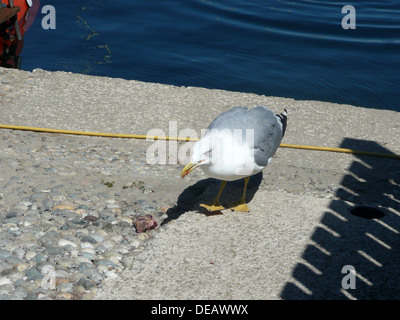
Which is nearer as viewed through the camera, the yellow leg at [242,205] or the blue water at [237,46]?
the yellow leg at [242,205]

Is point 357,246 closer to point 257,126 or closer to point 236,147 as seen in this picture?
point 236,147

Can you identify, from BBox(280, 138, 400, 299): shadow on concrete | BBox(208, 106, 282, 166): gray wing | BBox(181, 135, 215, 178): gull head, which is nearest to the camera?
BBox(280, 138, 400, 299): shadow on concrete

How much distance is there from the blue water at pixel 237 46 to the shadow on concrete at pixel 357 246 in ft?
19.3

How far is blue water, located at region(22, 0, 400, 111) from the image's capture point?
39.2 ft

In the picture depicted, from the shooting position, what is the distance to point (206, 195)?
5.64m

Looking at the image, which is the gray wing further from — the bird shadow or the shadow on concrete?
the shadow on concrete

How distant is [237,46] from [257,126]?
824cm

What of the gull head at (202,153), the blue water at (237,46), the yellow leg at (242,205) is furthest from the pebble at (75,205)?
the blue water at (237,46)

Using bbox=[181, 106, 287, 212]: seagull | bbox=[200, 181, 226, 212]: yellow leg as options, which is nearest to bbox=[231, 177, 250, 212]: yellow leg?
bbox=[181, 106, 287, 212]: seagull

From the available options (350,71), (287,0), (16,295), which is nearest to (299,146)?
(16,295)

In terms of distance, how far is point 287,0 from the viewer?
15.6 meters

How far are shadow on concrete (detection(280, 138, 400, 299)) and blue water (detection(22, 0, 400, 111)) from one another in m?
5.90

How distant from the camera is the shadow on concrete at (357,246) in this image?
162 inches

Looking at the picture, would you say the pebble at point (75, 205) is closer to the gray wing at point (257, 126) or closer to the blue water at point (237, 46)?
the gray wing at point (257, 126)
